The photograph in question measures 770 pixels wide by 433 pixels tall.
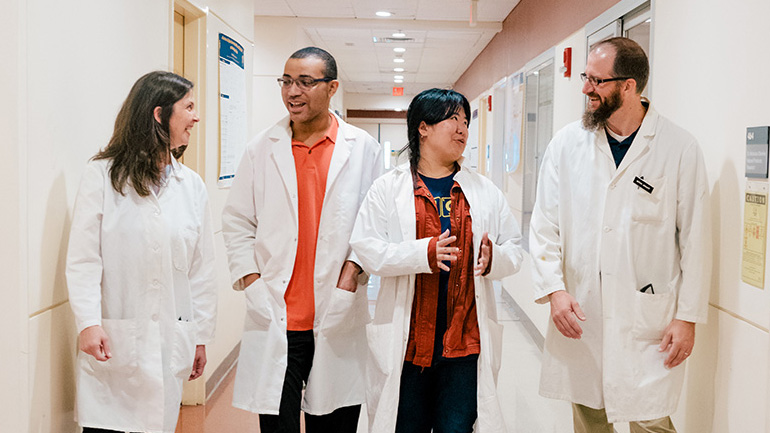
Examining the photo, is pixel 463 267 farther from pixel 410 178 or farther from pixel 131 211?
pixel 131 211

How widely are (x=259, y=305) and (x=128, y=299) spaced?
41cm

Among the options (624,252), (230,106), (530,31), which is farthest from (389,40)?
(624,252)

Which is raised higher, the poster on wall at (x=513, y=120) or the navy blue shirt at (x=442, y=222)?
the poster on wall at (x=513, y=120)

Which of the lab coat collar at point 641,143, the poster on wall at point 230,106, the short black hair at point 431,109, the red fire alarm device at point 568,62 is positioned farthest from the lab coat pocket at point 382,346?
the red fire alarm device at point 568,62

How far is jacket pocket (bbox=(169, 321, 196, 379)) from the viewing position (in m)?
2.14

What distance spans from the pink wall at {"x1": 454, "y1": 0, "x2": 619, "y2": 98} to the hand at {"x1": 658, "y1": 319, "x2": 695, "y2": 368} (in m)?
2.27

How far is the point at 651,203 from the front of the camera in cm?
221

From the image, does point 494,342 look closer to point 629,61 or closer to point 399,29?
point 629,61

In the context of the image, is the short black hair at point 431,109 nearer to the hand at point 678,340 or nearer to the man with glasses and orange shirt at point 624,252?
the man with glasses and orange shirt at point 624,252

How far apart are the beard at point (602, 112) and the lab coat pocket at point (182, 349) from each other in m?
1.48

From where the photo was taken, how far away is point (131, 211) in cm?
204

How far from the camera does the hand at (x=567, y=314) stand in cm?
223

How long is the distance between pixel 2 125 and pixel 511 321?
509cm

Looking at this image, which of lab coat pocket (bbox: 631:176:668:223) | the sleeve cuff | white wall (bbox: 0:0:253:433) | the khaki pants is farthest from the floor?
the sleeve cuff
